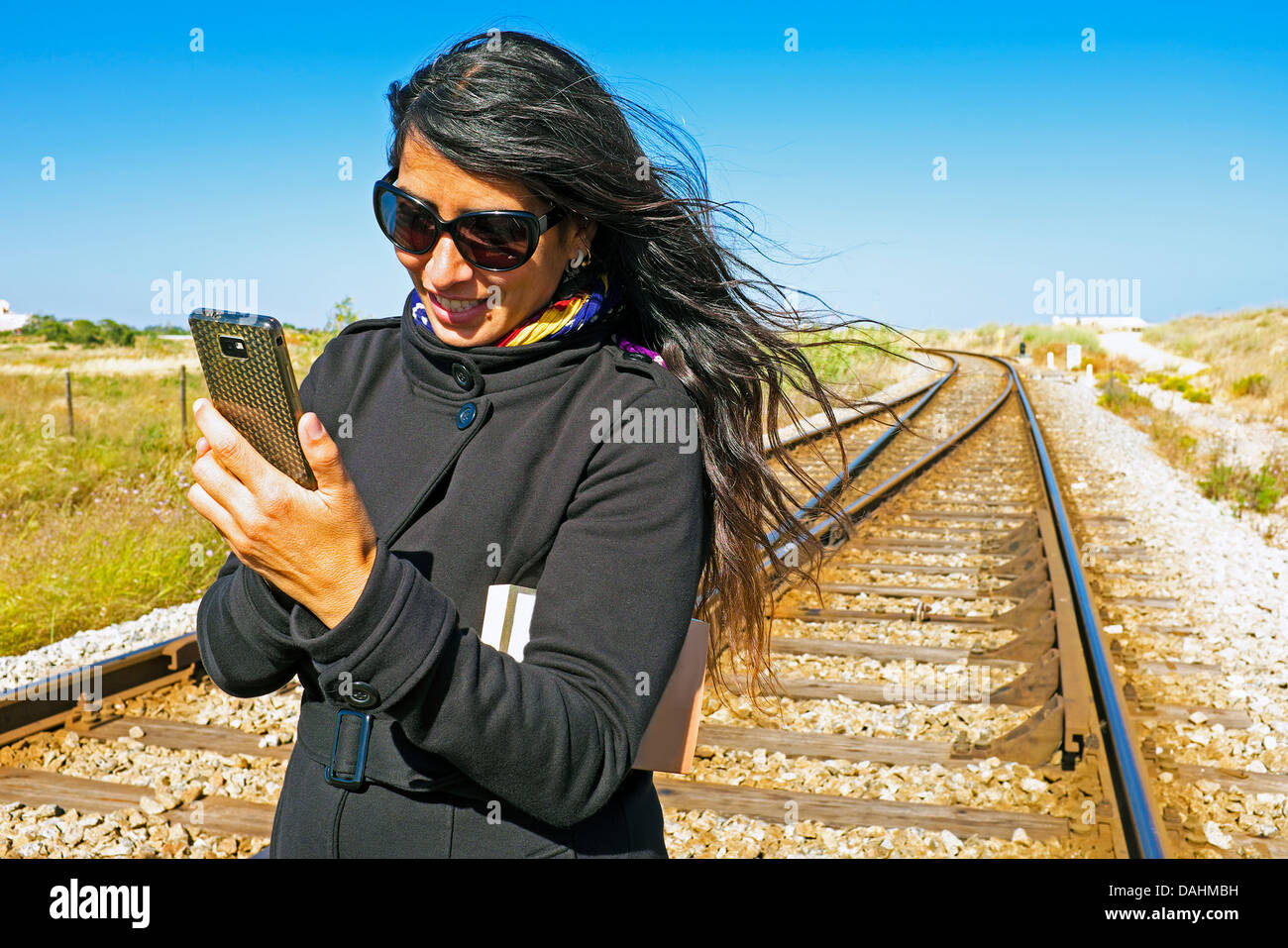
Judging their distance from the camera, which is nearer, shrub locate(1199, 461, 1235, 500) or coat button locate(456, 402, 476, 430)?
coat button locate(456, 402, 476, 430)

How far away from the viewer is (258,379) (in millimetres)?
1168

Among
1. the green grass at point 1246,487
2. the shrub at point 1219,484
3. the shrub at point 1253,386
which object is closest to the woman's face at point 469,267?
the green grass at point 1246,487

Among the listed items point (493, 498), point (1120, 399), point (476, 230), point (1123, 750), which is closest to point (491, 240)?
point (476, 230)

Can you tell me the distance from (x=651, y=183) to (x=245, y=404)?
33.5 inches

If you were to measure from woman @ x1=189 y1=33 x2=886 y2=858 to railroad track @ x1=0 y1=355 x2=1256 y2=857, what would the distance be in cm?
87

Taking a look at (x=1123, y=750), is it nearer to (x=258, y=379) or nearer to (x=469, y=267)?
(x=469, y=267)

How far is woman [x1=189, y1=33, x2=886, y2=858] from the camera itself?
3.86 feet

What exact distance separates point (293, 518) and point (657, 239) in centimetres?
89

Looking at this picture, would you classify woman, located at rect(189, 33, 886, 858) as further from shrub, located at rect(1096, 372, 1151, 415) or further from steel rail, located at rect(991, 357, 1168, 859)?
shrub, located at rect(1096, 372, 1151, 415)

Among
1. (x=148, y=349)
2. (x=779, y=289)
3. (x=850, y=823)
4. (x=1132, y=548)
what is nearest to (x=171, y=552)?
(x=850, y=823)

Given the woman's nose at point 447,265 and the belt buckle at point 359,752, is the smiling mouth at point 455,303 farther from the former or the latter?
the belt buckle at point 359,752

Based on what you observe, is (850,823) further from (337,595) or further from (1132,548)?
(1132,548)

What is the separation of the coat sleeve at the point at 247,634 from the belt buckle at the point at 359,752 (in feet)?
0.35

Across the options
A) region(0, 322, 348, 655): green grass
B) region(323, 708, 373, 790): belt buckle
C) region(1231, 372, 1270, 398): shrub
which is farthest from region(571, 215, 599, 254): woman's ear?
region(1231, 372, 1270, 398): shrub
